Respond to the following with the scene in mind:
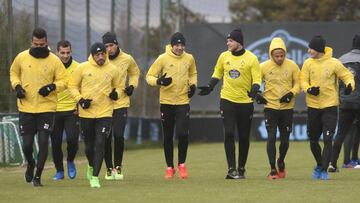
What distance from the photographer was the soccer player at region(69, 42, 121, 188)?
44.0ft

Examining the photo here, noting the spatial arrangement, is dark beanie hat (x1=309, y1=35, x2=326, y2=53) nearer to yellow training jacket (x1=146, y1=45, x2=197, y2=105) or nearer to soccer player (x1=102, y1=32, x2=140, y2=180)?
yellow training jacket (x1=146, y1=45, x2=197, y2=105)

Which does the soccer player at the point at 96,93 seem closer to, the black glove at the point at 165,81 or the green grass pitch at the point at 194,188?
the green grass pitch at the point at 194,188

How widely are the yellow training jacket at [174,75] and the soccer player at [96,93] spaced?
4.82ft

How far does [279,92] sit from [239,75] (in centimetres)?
69

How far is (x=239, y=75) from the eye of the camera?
14.6m

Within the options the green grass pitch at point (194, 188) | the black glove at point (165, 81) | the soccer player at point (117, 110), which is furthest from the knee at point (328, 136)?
the soccer player at point (117, 110)

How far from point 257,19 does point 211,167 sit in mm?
33363

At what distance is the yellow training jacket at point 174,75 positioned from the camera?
49.2 ft

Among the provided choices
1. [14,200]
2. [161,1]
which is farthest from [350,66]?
[161,1]

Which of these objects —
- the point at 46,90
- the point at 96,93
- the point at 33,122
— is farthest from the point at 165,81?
the point at 33,122

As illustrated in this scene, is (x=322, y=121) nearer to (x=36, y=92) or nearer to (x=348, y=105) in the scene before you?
(x=348, y=105)

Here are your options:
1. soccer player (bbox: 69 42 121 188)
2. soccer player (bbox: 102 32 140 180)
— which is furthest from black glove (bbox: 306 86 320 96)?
soccer player (bbox: 69 42 121 188)

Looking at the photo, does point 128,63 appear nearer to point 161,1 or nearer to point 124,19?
point 124,19

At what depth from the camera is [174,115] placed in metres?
15.1
